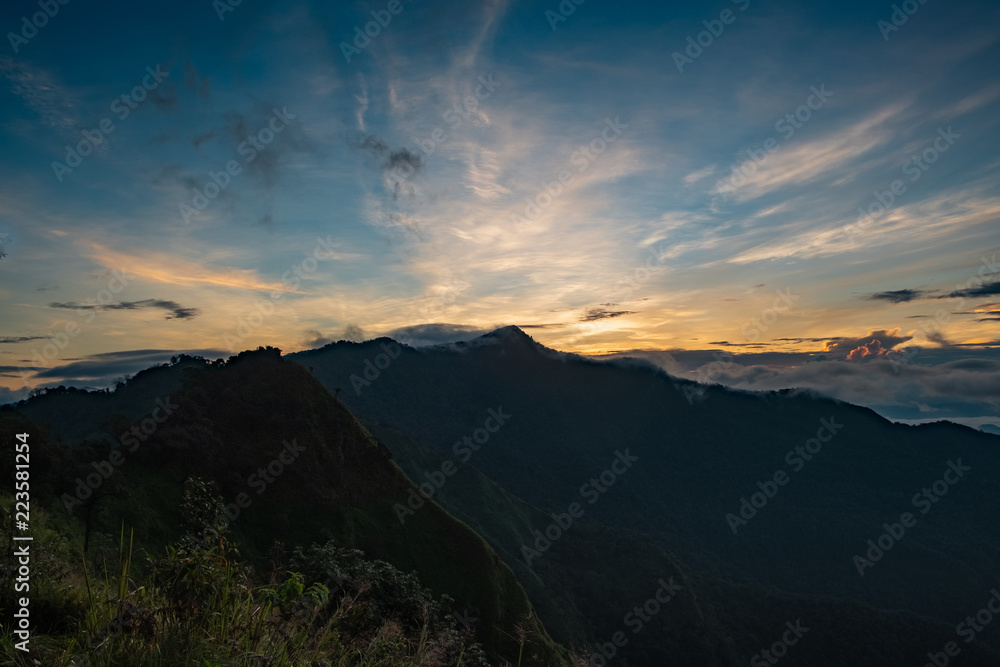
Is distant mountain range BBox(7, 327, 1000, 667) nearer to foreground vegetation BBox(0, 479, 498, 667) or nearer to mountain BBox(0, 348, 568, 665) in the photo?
mountain BBox(0, 348, 568, 665)

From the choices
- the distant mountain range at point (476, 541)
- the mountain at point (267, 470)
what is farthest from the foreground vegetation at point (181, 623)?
the mountain at point (267, 470)

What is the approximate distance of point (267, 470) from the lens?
3991 centimetres

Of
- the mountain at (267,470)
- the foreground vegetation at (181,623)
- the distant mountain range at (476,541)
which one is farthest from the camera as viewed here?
the distant mountain range at (476,541)

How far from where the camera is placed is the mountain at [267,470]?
3095 centimetres

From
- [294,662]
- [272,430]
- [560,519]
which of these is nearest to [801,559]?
[560,519]

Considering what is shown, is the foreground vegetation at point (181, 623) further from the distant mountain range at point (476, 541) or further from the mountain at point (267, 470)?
the mountain at point (267, 470)

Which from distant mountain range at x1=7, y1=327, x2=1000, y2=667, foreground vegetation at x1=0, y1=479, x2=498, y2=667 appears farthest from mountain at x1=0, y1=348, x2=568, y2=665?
foreground vegetation at x1=0, y1=479, x2=498, y2=667

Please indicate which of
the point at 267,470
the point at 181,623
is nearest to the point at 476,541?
the point at 267,470

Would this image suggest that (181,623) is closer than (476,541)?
Yes

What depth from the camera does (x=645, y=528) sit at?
19900 centimetres

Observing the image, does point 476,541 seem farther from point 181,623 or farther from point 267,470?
point 181,623

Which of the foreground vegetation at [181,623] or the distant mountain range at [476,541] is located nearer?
the foreground vegetation at [181,623]

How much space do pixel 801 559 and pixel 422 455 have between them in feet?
499

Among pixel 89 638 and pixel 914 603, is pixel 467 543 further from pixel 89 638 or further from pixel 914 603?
pixel 914 603
